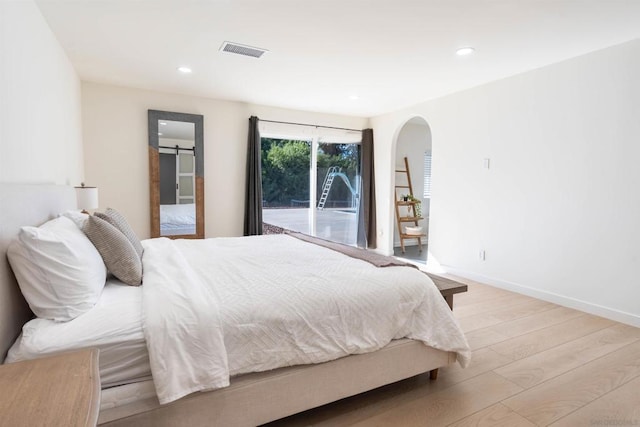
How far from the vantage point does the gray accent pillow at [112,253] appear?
177 centimetres

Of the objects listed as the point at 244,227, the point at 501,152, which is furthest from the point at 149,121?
the point at 501,152

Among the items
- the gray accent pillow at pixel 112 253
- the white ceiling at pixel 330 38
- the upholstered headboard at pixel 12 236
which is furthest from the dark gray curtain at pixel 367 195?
the upholstered headboard at pixel 12 236

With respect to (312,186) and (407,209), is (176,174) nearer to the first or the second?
(312,186)

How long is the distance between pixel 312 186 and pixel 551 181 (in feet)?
10.5

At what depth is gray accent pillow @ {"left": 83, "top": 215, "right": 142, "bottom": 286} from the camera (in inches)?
69.7

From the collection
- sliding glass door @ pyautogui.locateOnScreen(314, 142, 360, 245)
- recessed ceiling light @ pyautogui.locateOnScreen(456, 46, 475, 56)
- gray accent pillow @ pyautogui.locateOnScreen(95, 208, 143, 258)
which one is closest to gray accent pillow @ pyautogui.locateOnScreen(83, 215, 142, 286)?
gray accent pillow @ pyautogui.locateOnScreen(95, 208, 143, 258)

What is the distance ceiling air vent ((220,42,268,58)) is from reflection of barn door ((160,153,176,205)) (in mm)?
1875

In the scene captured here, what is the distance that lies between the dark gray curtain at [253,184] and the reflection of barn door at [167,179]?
94 centimetres

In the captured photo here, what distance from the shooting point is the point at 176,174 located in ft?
14.3

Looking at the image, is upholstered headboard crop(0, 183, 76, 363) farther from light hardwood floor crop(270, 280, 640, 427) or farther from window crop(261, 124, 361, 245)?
window crop(261, 124, 361, 245)

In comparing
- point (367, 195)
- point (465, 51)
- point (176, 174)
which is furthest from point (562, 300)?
point (176, 174)

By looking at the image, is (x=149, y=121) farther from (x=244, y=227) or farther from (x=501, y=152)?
(x=501, y=152)

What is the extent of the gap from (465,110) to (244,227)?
3.19m

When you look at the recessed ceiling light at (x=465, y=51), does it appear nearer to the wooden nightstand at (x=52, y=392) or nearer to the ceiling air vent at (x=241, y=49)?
the ceiling air vent at (x=241, y=49)
